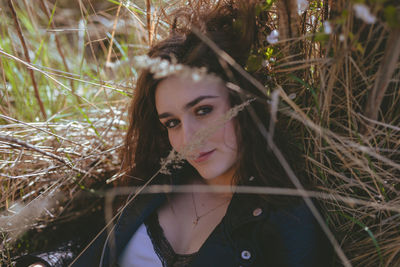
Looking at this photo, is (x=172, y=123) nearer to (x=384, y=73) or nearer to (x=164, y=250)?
(x=164, y=250)

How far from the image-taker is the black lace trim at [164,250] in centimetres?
157

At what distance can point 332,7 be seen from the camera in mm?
1272

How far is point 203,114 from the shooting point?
1467 millimetres

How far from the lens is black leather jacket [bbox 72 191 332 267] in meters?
1.38

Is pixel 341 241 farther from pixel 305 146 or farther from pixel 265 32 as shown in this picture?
pixel 265 32

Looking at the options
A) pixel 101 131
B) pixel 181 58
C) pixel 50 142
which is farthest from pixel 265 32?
pixel 50 142

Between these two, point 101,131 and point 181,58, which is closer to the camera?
point 181,58

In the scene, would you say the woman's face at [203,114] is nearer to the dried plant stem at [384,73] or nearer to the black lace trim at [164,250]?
the black lace trim at [164,250]

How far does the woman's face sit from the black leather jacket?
20 cm

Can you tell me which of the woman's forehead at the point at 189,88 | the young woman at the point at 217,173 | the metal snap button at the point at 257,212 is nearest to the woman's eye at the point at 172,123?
the young woman at the point at 217,173

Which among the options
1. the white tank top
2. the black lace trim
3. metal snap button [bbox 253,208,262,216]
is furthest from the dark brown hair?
the white tank top

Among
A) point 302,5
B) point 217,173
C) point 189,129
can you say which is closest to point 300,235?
point 217,173

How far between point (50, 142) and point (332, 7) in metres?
1.79

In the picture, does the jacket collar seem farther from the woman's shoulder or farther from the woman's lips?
the woman's lips
